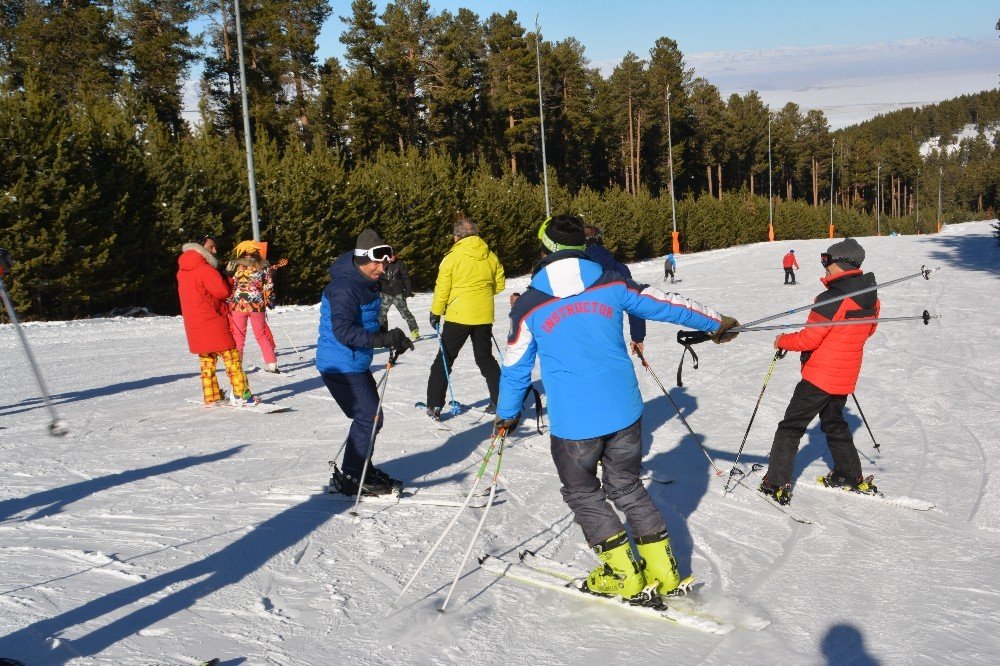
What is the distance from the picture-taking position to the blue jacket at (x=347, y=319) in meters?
5.61

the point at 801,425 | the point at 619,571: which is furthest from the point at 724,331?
the point at 801,425

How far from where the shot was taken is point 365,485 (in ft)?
19.6

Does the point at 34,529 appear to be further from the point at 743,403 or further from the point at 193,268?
the point at 743,403

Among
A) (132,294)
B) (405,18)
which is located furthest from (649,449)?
(405,18)

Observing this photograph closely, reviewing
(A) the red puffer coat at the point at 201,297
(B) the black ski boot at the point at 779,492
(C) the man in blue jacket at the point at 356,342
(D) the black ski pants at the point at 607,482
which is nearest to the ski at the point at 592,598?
(D) the black ski pants at the point at 607,482

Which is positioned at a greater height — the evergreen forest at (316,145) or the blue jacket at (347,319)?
the evergreen forest at (316,145)

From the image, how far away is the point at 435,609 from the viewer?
4.19 meters

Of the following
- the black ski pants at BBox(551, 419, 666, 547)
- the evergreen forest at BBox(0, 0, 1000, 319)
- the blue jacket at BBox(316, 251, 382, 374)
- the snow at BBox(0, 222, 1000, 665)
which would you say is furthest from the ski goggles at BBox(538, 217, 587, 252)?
the evergreen forest at BBox(0, 0, 1000, 319)

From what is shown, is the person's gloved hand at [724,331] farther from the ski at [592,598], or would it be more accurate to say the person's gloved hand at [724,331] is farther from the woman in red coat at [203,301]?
the woman in red coat at [203,301]

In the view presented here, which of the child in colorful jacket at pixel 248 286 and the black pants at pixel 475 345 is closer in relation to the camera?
the black pants at pixel 475 345

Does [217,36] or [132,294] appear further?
[217,36]

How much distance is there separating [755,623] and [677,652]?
0.52m

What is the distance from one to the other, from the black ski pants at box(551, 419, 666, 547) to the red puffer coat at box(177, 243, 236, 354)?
5393 mm

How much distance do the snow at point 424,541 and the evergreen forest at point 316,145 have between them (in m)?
9.43
